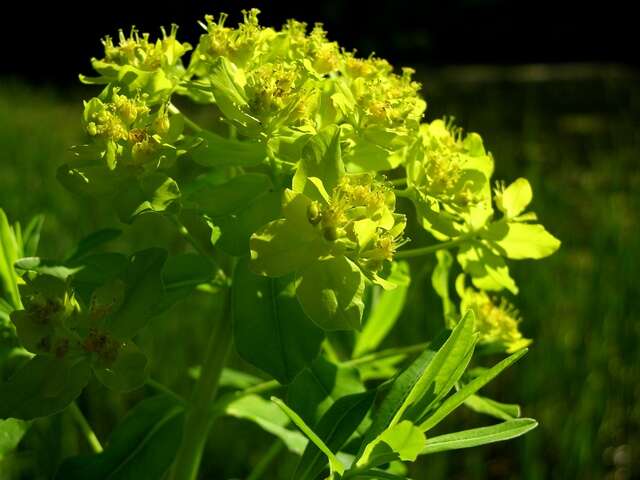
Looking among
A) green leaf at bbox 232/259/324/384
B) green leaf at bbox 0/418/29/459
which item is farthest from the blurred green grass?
green leaf at bbox 0/418/29/459

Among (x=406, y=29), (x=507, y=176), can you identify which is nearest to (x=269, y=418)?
(x=507, y=176)

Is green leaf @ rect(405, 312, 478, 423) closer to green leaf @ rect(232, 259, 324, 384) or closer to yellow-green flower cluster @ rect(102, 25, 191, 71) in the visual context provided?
green leaf @ rect(232, 259, 324, 384)

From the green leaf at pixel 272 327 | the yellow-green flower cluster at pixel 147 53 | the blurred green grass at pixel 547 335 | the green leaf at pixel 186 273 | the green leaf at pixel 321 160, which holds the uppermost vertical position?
the yellow-green flower cluster at pixel 147 53

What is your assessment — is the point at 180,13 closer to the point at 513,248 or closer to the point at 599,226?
the point at 599,226

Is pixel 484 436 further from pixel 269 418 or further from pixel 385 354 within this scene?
pixel 269 418

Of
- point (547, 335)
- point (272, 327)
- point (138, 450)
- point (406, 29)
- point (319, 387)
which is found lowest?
point (547, 335)

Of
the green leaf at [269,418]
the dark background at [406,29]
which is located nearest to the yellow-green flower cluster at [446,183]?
the green leaf at [269,418]

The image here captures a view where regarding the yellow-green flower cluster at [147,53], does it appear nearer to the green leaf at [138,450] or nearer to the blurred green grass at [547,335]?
the blurred green grass at [547,335]
